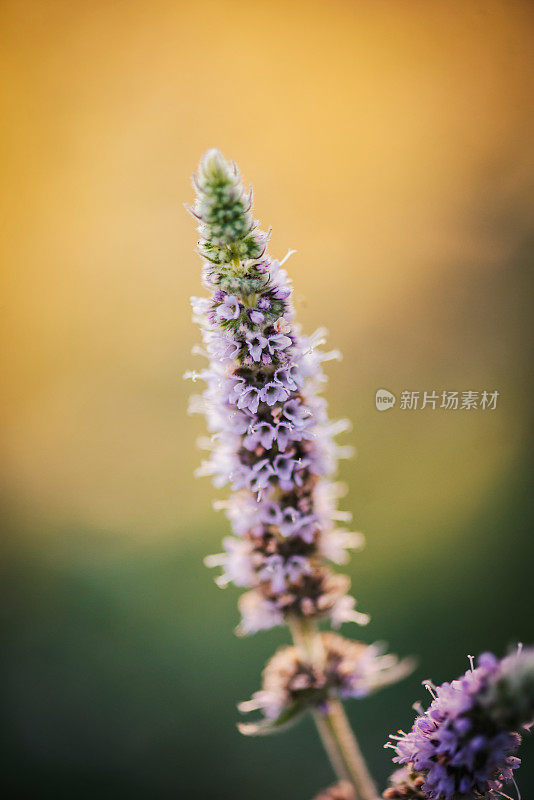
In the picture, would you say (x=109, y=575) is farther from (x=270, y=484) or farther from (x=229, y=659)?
(x=270, y=484)

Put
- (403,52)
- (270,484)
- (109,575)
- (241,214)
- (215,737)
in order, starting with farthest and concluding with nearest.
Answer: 1. (403,52)
2. (109,575)
3. (215,737)
4. (270,484)
5. (241,214)

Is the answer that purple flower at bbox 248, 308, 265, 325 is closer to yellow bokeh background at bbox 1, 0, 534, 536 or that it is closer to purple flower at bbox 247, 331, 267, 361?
purple flower at bbox 247, 331, 267, 361

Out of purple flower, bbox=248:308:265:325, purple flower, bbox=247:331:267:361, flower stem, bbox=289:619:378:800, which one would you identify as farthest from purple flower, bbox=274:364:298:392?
flower stem, bbox=289:619:378:800

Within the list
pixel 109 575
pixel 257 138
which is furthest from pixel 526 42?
pixel 109 575

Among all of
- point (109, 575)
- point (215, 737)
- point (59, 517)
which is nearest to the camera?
point (215, 737)

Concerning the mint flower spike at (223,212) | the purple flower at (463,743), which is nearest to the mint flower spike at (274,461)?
the mint flower spike at (223,212)
